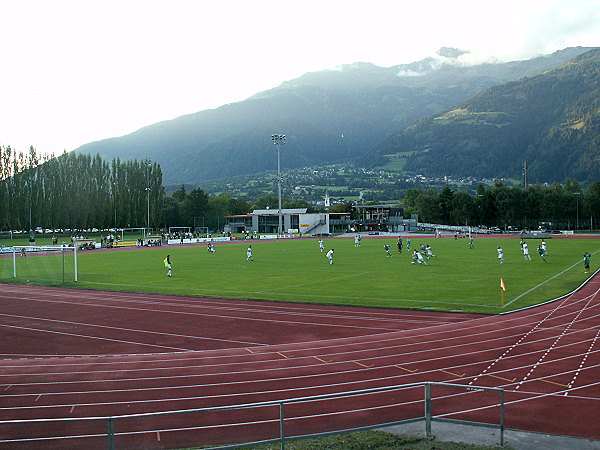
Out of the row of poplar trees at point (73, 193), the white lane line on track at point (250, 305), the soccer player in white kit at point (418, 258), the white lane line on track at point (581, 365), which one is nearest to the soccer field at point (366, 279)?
A: the soccer player in white kit at point (418, 258)

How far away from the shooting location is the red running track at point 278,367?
1047 centimetres

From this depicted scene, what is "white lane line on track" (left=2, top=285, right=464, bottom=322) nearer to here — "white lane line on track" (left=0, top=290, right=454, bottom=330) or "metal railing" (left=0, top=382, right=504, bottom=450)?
"white lane line on track" (left=0, top=290, right=454, bottom=330)

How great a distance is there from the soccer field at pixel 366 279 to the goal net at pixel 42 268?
0.55 meters

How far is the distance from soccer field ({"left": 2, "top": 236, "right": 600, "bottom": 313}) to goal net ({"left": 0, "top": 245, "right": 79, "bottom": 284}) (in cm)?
55

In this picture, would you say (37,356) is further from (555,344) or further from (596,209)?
(596,209)

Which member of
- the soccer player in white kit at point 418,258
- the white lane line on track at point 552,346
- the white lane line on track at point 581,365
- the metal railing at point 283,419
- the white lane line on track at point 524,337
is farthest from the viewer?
the soccer player in white kit at point 418,258

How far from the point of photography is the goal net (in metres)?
39.3

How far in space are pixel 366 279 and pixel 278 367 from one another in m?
20.7

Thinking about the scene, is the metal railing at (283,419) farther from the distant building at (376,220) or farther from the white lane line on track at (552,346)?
the distant building at (376,220)

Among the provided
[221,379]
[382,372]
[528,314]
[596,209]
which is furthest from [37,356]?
[596,209]

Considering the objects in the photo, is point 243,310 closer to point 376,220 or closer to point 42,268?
point 42,268

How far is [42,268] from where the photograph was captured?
156 feet

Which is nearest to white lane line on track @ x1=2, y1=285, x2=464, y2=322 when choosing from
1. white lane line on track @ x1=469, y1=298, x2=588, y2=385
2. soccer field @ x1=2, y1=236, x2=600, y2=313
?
soccer field @ x1=2, y1=236, x2=600, y2=313

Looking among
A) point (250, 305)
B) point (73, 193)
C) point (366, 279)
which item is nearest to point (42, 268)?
point (250, 305)
